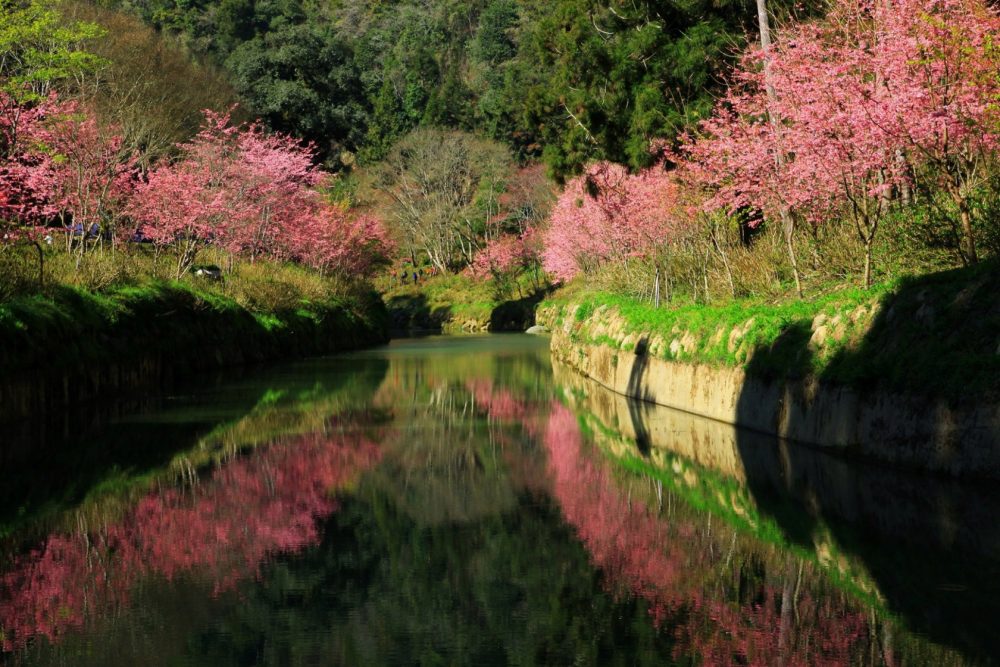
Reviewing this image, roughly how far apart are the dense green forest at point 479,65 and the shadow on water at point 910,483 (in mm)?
15171

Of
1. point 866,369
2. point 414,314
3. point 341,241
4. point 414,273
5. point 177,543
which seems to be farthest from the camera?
point 414,273

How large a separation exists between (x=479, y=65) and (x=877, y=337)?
10735 centimetres

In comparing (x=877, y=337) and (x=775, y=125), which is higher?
(x=775, y=125)

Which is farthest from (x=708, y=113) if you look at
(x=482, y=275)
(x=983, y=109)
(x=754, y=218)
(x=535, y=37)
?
(x=482, y=275)

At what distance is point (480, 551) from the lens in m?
10.2

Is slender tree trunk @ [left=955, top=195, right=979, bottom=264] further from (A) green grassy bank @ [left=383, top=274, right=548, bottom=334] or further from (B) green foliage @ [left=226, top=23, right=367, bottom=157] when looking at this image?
(B) green foliage @ [left=226, top=23, right=367, bottom=157]

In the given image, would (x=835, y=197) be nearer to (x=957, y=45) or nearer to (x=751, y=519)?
(x=957, y=45)

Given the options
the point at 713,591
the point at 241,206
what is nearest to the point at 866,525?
Answer: the point at 713,591

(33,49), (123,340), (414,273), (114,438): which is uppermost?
(33,49)

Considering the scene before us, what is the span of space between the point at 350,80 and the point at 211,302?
59139mm

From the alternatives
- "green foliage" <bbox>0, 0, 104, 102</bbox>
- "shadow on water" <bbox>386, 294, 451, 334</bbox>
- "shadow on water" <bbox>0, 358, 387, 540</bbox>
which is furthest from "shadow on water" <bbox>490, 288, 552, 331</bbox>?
"shadow on water" <bbox>0, 358, 387, 540</bbox>

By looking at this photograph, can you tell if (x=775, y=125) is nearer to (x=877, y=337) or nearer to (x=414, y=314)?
(x=877, y=337)

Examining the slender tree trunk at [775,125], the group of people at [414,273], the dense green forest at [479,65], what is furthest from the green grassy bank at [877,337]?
the group of people at [414,273]

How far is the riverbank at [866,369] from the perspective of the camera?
12.6 m
